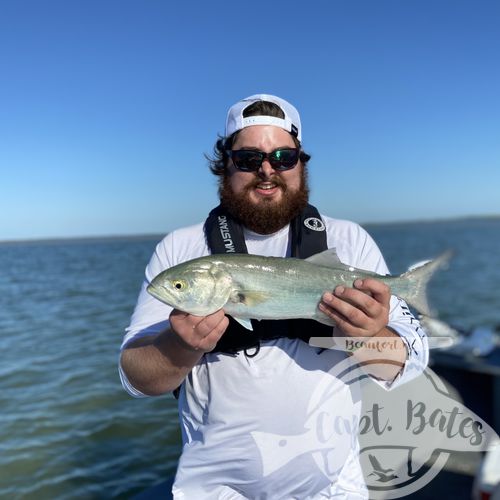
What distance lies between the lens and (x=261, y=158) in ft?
12.8

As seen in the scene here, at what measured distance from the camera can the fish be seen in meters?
3.42

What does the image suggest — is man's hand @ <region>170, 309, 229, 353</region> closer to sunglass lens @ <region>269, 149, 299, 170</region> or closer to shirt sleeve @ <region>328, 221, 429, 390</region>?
shirt sleeve @ <region>328, 221, 429, 390</region>

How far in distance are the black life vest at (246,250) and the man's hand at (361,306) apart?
0.33m

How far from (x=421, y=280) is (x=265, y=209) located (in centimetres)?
138

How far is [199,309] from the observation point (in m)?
3.31

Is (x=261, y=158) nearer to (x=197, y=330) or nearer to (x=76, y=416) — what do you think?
(x=197, y=330)

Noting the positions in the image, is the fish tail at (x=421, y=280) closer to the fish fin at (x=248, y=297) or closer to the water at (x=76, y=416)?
the water at (x=76, y=416)

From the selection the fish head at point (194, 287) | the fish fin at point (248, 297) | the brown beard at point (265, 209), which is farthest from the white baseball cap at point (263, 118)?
the fish fin at point (248, 297)

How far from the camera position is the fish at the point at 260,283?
342 centimetres

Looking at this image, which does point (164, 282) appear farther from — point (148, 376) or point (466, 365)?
point (466, 365)

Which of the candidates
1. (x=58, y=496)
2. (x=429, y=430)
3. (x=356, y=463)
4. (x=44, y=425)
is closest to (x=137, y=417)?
(x=44, y=425)

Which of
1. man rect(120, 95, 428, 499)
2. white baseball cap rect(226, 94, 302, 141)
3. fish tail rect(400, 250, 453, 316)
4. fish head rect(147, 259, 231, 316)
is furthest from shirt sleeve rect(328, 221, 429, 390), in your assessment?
fish head rect(147, 259, 231, 316)

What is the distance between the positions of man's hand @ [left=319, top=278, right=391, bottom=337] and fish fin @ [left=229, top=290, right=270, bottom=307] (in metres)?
0.47

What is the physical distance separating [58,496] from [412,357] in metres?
7.38
